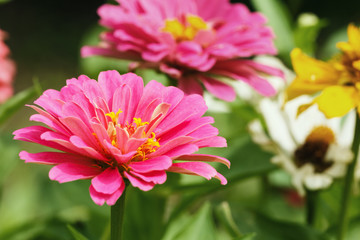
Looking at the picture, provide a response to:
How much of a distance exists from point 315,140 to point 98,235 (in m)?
0.30

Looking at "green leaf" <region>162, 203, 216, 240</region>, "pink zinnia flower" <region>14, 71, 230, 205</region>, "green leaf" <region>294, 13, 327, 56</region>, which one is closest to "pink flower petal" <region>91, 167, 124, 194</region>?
"pink zinnia flower" <region>14, 71, 230, 205</region>

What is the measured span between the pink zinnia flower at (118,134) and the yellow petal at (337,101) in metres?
0.12

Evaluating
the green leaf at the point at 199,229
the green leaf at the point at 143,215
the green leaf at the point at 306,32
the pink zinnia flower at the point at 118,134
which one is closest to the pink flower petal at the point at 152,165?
the pink zinnia flower at the point at 118,134

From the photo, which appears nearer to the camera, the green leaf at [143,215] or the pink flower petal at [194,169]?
the pink flower petal at [194,169]

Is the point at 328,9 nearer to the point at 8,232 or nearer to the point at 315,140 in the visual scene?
the point at 315,140

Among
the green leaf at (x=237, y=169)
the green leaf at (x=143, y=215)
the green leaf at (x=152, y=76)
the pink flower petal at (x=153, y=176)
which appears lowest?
the green leaf at (x=143, y=215)

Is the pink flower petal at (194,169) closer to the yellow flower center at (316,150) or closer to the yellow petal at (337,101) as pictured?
the yellow petal at (337,101)

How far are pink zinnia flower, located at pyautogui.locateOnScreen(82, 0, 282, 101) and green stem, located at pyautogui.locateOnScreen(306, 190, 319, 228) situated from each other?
0.12 metres

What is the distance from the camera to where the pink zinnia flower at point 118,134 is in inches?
13.8

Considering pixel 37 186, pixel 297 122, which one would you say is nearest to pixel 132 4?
pixel 297 122

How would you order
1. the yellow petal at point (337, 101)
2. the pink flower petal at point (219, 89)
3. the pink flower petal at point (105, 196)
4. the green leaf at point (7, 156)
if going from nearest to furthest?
the pink flower petal at point (105, 196)
the yellow petal at point (337, 101)
the pink flower petal at point (219, 89)
the green leaf at point (7, 156)

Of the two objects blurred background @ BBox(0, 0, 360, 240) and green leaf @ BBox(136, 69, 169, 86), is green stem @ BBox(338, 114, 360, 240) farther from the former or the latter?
green leaf @ BBox(136, 69, 169, 86)

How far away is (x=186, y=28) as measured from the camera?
62cm

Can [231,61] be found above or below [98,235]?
above
